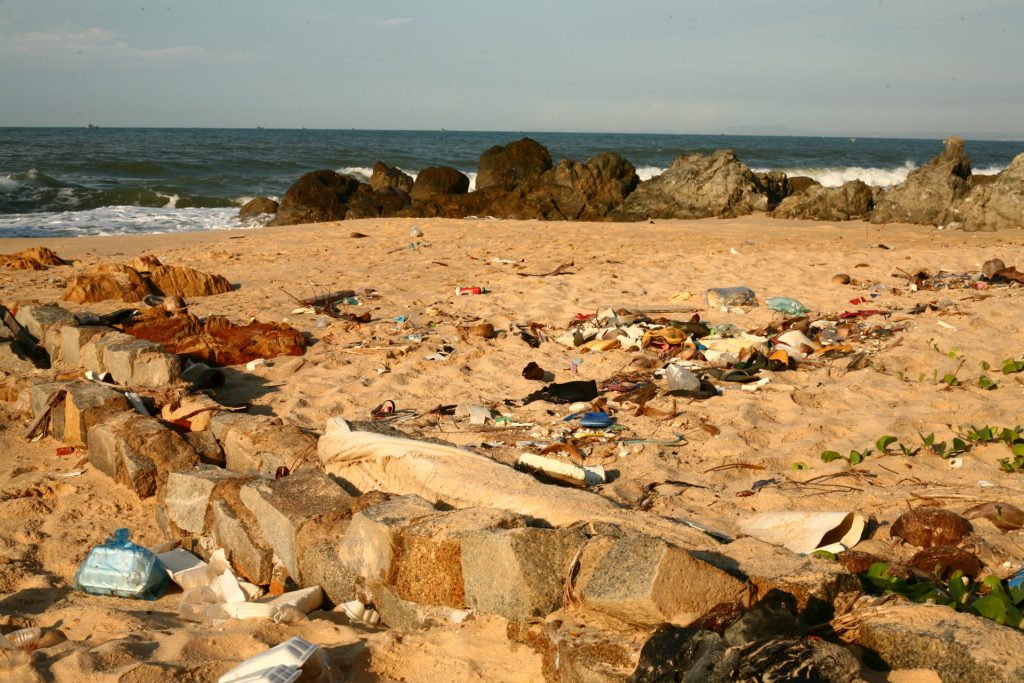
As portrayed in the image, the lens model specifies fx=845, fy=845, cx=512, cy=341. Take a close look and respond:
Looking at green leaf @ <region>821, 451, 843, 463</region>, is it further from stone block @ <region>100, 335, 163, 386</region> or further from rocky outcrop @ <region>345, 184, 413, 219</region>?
rocky outcrop @ <region>345, 184, 413, 219</region>

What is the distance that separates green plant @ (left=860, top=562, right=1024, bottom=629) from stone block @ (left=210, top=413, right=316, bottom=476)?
8.06 feet

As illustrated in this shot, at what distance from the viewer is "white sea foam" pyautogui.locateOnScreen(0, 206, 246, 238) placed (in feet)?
49.1

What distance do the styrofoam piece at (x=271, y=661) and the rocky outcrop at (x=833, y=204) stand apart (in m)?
15.1

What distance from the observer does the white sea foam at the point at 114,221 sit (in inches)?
589

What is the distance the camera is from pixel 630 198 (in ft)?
59.4

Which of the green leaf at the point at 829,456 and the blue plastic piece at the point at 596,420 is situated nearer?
the green leaf at the point at 829,456

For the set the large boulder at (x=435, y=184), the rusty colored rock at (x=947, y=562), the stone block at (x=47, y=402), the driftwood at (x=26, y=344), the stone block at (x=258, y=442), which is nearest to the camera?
the rusty colored rock at (x=947, y=562)

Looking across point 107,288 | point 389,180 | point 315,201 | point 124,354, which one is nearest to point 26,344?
point 124,354

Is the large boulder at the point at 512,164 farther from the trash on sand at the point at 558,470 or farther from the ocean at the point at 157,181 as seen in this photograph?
the trash on sand at the point at 558,470

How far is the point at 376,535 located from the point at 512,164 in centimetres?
1868

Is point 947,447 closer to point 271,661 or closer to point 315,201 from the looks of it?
point 271,661

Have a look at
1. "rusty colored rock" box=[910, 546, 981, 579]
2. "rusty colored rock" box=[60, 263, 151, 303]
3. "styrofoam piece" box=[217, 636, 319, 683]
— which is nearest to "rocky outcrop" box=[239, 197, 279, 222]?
"rusty colored rock" box=[60, 263, 151, 303]

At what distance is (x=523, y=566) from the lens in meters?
2.45

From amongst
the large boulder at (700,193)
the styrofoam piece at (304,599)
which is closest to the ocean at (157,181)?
the large boulder at (700,193)
